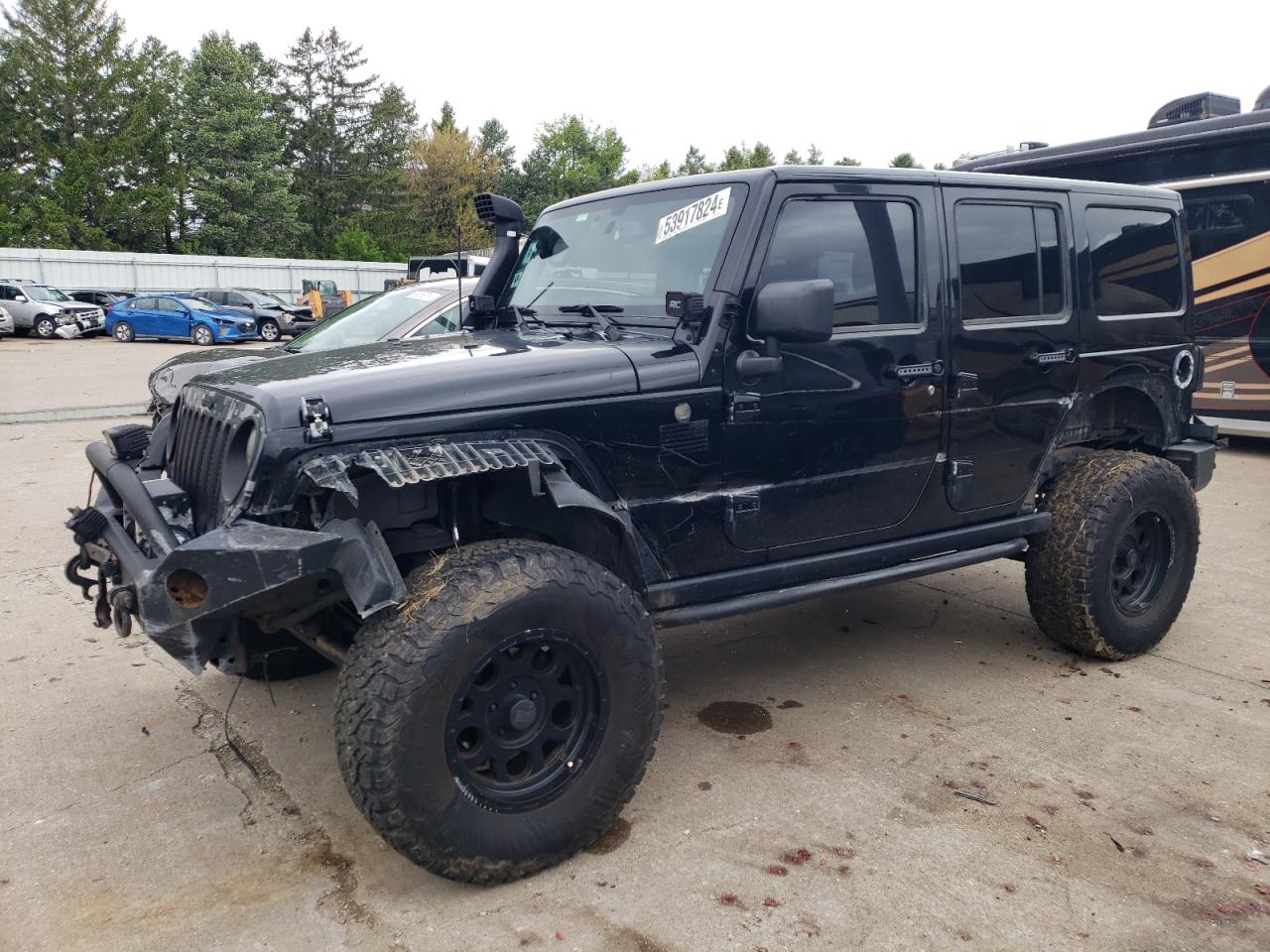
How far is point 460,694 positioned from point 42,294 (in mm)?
32553

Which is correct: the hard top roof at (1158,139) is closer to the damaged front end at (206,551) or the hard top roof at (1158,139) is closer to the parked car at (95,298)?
the damaged front end at (206,551)

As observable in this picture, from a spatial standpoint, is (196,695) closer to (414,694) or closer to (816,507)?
(414,694)

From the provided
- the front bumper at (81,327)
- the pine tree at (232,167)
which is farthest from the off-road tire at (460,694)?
the pine tree at (232,167)

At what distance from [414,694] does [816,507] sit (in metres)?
1.67

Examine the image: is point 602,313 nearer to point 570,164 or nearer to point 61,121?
point 61,121

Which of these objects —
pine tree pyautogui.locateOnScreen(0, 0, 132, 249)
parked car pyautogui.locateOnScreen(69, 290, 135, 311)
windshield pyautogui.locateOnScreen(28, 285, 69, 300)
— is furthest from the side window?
pine tree pyautogui.locateOnScreen(0, 0, 132, 249)

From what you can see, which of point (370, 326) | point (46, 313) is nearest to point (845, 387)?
point (370, 326)

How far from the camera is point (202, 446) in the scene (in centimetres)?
310

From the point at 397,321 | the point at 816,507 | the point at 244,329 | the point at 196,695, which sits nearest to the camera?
the point at 816,507

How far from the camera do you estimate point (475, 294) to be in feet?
14.1

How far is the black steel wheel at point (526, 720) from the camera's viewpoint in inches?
110

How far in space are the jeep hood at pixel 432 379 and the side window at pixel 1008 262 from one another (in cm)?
162

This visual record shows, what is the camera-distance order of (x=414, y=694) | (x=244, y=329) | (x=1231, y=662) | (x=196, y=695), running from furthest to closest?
1. (x=244, y=329)
2. (x=1231, y=662)
3. (x=196, y=695)
4. (x=414, y=694)

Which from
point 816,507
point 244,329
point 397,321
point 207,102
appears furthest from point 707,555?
point 207,102
